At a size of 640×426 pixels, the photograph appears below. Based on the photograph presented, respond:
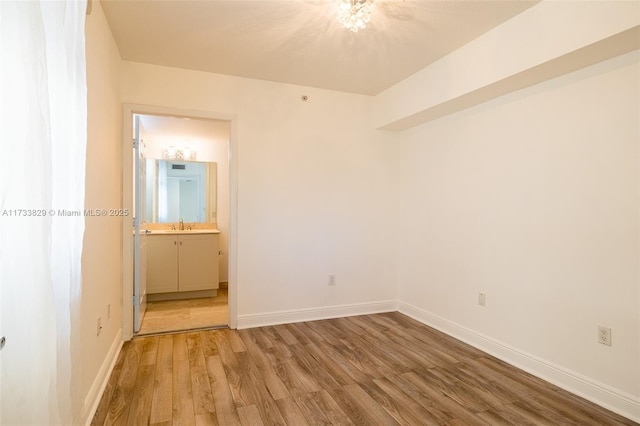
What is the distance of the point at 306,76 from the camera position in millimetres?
3314

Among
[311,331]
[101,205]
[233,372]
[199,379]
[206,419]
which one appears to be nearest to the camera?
[206,419]

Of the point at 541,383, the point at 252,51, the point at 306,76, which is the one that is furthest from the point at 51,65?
the point at 541,383

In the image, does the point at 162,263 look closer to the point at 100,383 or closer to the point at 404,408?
the point at 100,383

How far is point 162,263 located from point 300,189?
2.27 meters

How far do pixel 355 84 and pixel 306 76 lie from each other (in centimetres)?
55

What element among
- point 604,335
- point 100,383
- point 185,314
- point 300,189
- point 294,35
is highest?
point 294,35

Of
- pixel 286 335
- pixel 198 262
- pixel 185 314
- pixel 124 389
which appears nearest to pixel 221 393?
pixel 124 389

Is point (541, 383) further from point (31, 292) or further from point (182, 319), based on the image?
point (182, 319)

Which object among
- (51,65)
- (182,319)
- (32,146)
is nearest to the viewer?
(32,146)

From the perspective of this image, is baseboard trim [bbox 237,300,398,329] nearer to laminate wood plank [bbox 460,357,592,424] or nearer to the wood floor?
the wood floor

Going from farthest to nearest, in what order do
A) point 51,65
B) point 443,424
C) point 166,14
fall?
point 166,14
point 443,424
point 51,65

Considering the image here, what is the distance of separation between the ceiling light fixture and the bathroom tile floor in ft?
9.59

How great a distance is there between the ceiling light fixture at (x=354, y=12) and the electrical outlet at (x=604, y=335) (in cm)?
241

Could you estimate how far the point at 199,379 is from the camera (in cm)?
231
